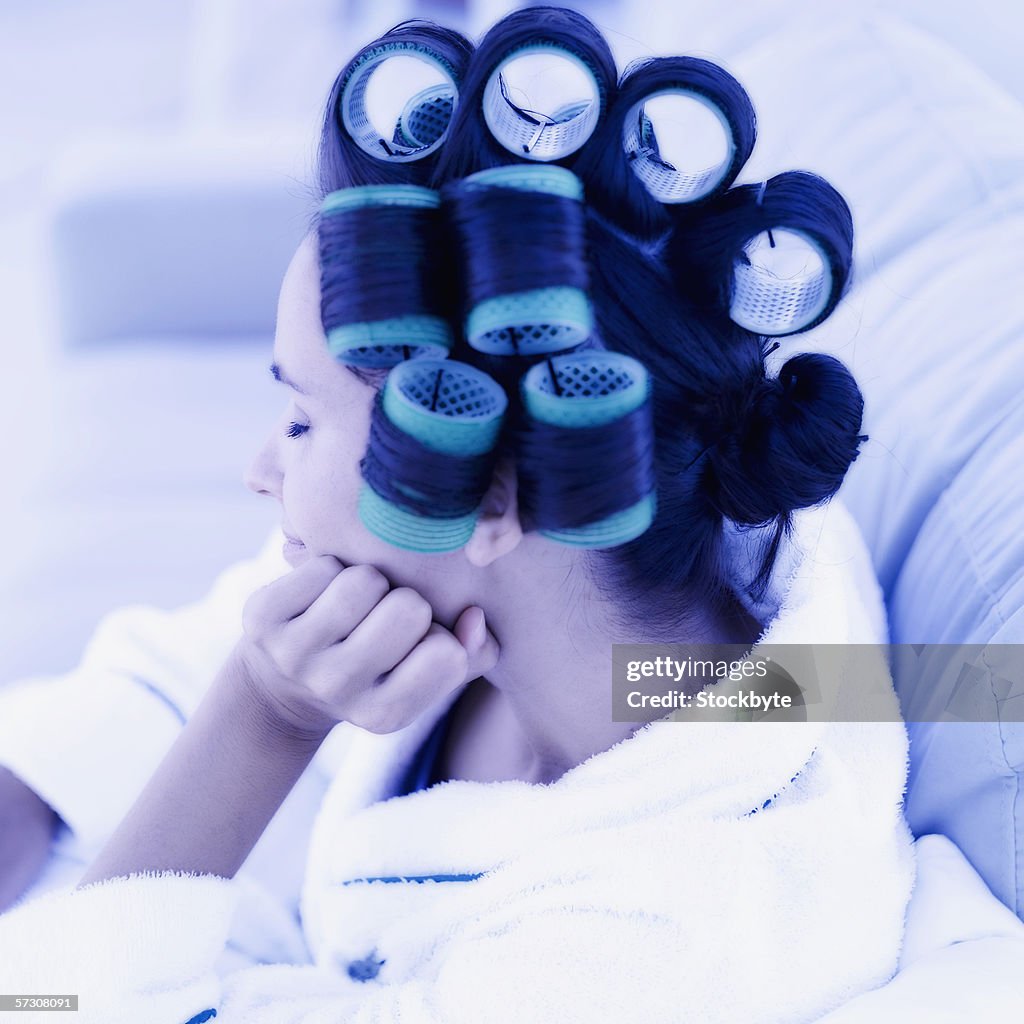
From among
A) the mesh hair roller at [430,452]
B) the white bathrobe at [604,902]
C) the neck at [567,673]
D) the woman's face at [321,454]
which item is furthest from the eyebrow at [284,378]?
the white bathrobe at [604,902]

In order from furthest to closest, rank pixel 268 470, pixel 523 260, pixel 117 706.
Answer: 1. pixel 117 706
2. pixel 268 470
3. pixel 523 260

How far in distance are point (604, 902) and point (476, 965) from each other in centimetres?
9

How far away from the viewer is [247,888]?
99cm

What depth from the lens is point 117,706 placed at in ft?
3.45

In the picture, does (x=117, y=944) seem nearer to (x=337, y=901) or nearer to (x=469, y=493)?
(x=337, y=901)

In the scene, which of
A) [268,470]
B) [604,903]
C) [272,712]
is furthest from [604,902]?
[268,470]

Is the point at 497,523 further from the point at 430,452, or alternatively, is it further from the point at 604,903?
the point at 604,903

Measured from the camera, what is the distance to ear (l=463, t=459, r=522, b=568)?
683mm

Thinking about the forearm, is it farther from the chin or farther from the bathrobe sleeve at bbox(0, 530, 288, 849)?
the bathrobe sleeve at bbox(0, 530, 288, 849)

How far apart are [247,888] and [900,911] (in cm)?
56

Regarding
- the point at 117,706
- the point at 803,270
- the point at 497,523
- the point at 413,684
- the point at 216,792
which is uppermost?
the point at 803,270

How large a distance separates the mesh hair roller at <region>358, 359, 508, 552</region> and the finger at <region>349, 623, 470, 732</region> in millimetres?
138

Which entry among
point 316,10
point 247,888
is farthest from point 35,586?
point 316,10

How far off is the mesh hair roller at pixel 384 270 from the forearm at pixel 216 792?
34 cm
